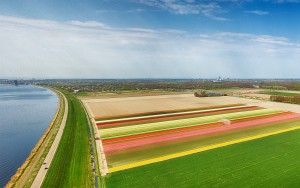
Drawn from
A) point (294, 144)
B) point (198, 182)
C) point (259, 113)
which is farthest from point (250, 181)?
point (259, 113)

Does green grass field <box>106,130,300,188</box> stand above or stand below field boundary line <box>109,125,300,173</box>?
below

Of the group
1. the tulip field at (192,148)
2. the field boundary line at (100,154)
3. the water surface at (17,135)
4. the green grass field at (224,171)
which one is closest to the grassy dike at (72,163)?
the field boundary line at (100,154)

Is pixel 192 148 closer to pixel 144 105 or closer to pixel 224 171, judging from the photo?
pixel 224 171

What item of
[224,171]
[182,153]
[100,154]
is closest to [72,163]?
[100,154]

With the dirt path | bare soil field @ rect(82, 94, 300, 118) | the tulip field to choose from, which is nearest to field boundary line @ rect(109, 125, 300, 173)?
the tulip field

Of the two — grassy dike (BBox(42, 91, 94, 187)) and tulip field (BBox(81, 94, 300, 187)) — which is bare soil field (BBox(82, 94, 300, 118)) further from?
grassy dike (BBox(42, 91, 94, 187))

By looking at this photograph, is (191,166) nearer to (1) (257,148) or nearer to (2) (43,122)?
(1) (257,148)

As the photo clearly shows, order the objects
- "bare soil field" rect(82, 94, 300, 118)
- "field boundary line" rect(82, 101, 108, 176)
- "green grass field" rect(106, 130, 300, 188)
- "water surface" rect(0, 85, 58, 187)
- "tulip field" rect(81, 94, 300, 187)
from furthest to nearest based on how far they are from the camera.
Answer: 1. "bare soil field" rect(82, 94, 300, 118)
2. "water surface" rect(0, 85, 58, 187)
3. "field boundary line" rect(82, 101, 108, 176)
4. "tulip field" rect(81, 94, 300, 187)
5. "green grass field" rect(106, 130, 300, 188)

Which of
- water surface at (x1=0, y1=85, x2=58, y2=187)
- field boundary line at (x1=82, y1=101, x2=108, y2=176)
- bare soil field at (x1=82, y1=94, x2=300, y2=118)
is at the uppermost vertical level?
bare soil field at (x1=82, y1=94, x2=300, y2=118)
